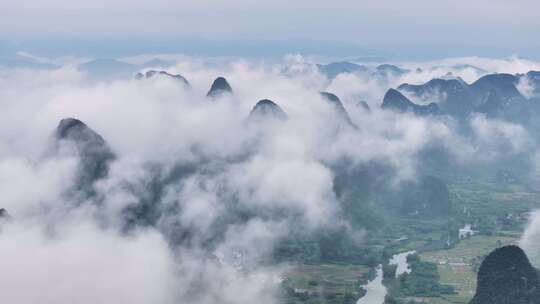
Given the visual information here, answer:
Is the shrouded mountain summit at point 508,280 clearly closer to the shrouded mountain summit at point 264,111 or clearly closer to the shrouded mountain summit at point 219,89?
the shrouded mountain summit at point 264,111

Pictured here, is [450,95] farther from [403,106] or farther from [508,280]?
[508,280]

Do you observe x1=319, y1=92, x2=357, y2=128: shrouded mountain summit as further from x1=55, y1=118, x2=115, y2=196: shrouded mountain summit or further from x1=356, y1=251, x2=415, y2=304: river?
x1=55, y1=118, x2=115, y2=196: shrouded mountain summit

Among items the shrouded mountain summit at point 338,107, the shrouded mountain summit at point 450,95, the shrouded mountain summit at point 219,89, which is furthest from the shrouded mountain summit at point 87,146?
the shrouded mountain summit at point 450,95

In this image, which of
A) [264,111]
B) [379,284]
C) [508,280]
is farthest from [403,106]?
[508,280]

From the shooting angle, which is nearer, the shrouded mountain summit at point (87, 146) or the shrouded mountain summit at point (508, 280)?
the shrouded mountain summit at point (508, 280)

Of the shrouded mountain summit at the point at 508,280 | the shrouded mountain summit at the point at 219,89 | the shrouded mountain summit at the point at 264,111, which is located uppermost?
the shrouded mountain summit at the point at 219,89

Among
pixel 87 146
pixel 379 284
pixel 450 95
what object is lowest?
pixel 379 284

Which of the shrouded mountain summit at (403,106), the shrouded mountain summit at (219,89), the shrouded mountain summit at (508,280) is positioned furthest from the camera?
the shrouded mountain summit at (403,106)
